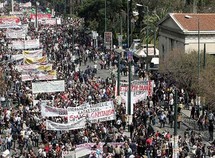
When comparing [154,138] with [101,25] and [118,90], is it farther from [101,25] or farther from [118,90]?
[101,25]

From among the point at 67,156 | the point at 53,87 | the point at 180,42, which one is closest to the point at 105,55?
the point at 180,42

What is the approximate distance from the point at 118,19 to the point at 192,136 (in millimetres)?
52854

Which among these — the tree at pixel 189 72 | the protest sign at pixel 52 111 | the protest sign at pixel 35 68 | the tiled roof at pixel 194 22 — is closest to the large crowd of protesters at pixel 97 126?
the tree at pixel 189 72

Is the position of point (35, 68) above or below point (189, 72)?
above

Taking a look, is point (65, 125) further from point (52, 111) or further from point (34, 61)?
point (34, 61)

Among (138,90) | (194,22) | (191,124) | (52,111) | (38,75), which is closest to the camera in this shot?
(52,111)

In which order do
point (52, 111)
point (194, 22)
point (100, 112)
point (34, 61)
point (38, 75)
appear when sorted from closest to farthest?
point (100, 112) → point (52, 111) → point (38, 75) → point (34, 61) → point (194, 22)

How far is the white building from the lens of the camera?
52812 millimetres

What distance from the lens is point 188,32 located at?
5253 centimetres

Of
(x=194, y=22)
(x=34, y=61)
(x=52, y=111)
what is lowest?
(x=52, y=111)

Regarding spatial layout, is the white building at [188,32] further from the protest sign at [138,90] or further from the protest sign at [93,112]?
the protest sign at [93,112]

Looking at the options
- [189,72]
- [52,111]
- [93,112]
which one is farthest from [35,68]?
[93,112]

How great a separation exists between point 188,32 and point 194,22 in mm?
2600

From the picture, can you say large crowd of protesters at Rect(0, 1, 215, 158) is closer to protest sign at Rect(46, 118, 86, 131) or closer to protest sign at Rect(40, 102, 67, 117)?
protest sign at Rect(46, 118, 86, 131)
